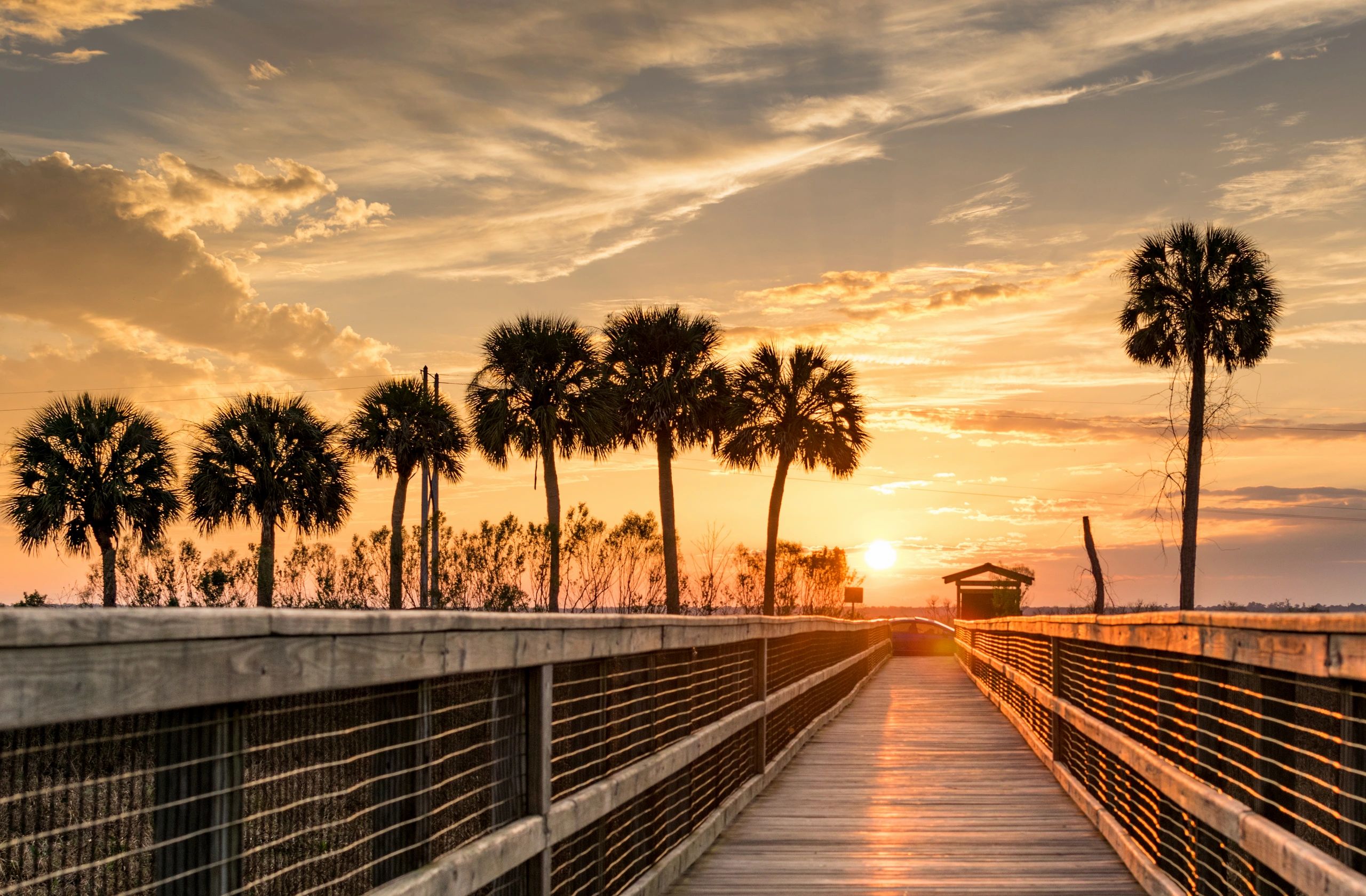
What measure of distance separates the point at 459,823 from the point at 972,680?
81.4 feet

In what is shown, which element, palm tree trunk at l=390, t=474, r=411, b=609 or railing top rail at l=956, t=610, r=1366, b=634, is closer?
railing top rail at l=956, t=610, r=1366, b=634

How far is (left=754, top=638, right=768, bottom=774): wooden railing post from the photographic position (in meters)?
10.1

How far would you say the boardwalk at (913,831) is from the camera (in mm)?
7035

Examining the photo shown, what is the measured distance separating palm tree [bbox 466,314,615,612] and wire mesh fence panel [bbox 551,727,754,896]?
A: 102 ft

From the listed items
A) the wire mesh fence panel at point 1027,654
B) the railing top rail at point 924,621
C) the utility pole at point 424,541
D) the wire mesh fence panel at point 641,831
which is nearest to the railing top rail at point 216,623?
the wire mesh fence panel at point 641,831

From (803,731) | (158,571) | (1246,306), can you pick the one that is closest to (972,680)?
(803,731)

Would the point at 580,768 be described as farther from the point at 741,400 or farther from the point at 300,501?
the point at 300,501

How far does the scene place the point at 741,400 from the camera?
138 ft

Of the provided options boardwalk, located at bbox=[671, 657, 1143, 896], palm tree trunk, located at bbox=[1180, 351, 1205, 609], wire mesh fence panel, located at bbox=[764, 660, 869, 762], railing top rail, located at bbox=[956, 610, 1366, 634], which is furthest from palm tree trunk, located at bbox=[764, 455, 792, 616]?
railing top rail, located at bbox=[956, 610, 1366, 634]

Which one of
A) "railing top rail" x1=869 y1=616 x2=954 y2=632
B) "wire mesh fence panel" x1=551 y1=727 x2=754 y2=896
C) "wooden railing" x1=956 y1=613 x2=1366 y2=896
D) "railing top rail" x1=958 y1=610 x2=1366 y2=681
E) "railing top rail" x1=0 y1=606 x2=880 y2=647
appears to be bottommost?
"railing top rail" x1=869 y1=616 x2=954 y2=632

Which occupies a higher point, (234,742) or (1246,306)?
(1246,306)

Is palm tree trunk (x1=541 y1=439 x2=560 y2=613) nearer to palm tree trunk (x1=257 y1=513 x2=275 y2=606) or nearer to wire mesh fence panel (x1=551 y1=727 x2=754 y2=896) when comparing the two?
palm tree trunk (x1=257 y1=513 x2=275 y2=606)

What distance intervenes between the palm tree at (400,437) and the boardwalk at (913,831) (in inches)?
1250

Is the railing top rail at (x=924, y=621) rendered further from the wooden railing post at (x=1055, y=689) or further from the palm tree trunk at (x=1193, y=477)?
the wooden railing post at (x=1055, y=689)
